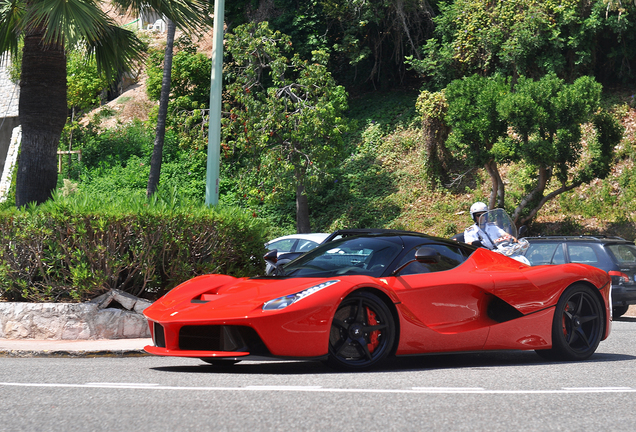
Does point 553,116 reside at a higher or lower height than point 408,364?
higher

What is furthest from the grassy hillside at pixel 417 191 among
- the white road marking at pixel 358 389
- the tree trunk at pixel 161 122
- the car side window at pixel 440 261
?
the white road marking at pixel 358 389

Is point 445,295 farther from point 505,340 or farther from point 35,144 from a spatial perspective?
point 35,144

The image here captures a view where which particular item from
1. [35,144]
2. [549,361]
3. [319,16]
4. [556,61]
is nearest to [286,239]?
[35,144]

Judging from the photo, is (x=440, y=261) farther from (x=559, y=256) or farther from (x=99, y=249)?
(x=559, y=256)

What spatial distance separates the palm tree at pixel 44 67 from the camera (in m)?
11.0

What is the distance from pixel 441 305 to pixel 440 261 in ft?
1.56

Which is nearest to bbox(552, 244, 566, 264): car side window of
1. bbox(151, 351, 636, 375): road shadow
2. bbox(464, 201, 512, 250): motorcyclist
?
bbox(464, 201, 512, 250): motorcyclist

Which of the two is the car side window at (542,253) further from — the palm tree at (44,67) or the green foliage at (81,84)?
the green foliage at (81,84)

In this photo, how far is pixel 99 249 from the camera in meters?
9.03

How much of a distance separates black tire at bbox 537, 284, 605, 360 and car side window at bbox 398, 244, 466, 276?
1.15 metres

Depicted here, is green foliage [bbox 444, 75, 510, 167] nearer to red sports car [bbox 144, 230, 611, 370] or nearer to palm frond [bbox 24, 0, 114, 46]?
palm frond [bbox 24, 0, 114, 46]

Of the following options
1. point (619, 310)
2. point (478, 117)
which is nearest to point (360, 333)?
point (619, 310)

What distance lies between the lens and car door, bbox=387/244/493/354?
20.7 feet

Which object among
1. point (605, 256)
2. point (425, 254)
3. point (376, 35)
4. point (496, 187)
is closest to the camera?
point (425, 254)
